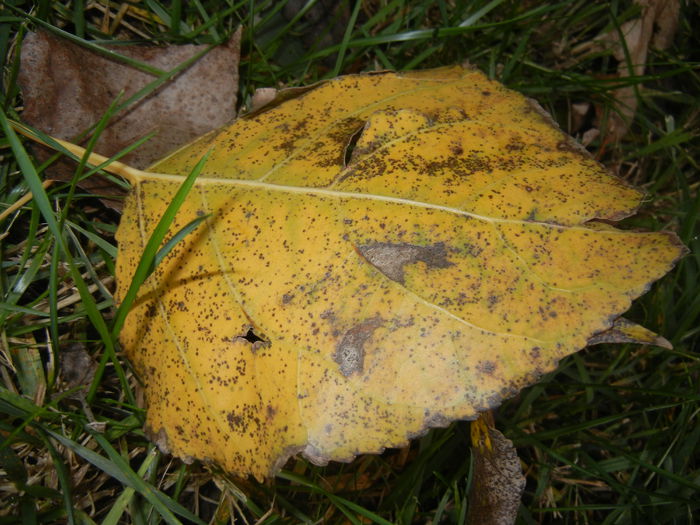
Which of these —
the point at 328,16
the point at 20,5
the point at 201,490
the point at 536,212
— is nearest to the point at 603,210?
→ the point at 536,212

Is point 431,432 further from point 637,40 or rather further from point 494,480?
point 637,40

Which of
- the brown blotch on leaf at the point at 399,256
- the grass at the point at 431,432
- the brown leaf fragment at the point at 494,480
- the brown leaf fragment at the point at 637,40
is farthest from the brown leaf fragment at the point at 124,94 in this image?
the brown leaf fragment at the point at 637,40

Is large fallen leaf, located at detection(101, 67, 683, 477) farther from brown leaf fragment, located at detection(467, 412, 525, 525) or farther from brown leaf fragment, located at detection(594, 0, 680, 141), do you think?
brown leaf fragment, located at detection(594, 0, 680, 141)

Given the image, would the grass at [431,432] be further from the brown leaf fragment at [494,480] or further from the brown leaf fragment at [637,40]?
the brown leaf fragment at [494,480]

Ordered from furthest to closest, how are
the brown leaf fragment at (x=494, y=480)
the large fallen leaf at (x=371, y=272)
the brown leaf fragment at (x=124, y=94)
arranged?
the brown leaf fragment at (x=124, y=94), the brown leaf fragment at (x=494, y=480), the large fallen leaf at (x=371, y=272)

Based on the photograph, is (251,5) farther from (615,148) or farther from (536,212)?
(615,148)

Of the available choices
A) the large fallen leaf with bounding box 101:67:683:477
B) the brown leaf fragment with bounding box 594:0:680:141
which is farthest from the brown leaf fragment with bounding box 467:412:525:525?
the brown leaf fragment with bounding box 594:0:680:141
